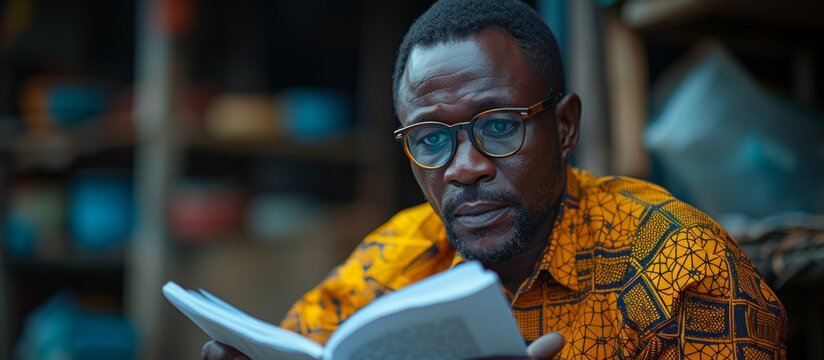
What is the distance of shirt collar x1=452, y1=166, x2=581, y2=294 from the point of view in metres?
1.57

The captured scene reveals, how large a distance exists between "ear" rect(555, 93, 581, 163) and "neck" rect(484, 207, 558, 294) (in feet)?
0.46

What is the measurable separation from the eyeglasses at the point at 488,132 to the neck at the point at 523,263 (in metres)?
0.20

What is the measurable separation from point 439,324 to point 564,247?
52 centimetres

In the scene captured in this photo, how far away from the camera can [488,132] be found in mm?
1563

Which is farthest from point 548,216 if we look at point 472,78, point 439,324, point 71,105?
point 71,105

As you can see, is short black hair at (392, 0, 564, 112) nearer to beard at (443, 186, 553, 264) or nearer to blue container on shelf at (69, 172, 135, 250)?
beard at (443, 186, 553, 264)

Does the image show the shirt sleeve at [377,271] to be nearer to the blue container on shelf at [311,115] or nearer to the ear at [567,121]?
the ear at [567,121]

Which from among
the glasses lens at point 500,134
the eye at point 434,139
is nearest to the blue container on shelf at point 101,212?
the eye at point 434,139

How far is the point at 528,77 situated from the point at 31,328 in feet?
12.1

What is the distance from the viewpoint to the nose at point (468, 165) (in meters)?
1.55

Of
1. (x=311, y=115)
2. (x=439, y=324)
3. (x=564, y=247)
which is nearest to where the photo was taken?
(x=439, y=324)

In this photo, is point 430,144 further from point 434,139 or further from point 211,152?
point 211,152

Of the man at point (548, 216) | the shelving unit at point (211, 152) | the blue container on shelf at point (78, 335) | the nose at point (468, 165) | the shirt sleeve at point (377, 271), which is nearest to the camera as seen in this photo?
the man at point (548, 216)

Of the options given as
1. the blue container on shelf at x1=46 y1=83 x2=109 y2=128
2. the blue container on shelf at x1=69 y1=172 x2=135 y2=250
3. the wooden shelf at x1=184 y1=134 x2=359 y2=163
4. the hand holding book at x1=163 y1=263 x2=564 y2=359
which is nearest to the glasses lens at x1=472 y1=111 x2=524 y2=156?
the hand holding book at x1=163 y1=263 x2=564 y2=359
